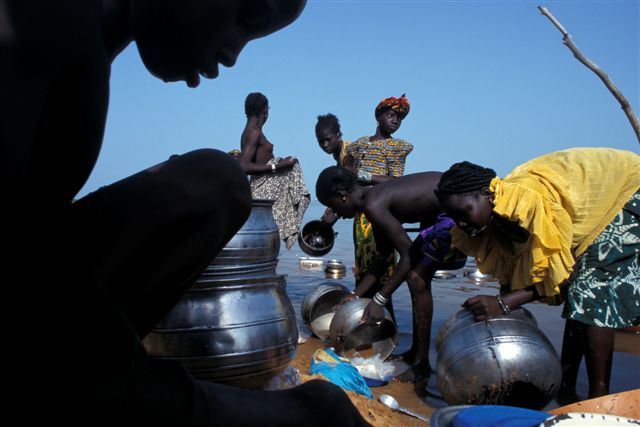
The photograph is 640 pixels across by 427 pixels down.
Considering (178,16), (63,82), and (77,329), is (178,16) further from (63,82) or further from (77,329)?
(77,329)

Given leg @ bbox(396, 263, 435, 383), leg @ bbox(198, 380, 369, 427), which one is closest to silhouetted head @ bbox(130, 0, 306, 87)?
leg @ bbox(198, 380, 369, 427)

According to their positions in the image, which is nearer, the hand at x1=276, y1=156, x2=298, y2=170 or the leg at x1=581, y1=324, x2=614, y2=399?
the leg at x1=581, y1=324, x2=614, y2=399

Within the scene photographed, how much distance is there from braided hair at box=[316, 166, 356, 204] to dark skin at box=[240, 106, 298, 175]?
1172mm

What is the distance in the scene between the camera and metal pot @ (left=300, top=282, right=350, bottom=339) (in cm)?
542

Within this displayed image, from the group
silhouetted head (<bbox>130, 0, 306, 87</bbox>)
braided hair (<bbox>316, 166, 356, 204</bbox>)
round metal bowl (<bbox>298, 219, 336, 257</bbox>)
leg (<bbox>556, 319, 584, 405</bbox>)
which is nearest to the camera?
silhouetted head (<bbox>130, 0, 306, 87</bbox>)

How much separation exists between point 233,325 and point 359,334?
2346 millimetres

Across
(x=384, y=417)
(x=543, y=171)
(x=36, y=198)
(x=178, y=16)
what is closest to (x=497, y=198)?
(x=543, y=171)

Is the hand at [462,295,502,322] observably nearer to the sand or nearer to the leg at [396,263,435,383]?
the sand

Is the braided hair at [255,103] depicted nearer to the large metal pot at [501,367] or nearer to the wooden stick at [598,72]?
the wooden stick at [598,72]

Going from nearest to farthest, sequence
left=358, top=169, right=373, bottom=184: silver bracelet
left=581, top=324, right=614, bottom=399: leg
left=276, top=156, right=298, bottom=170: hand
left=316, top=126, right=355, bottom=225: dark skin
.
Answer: left=581, top=324, right=614, bottom=399: leg → left=358, top=169, right=373, bottom=184: silver bracelet → left=276, top=156, right=298, bottom=170: hand → left=316, top=126, right=355, bottom=225: dark skin

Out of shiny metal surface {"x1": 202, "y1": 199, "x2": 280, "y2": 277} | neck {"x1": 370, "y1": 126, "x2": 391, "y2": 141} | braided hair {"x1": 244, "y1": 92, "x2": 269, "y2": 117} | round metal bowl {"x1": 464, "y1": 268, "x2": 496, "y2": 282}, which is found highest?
braided hair {"x1": 244, "y1": 92, "x2": 269, "y2": 117}

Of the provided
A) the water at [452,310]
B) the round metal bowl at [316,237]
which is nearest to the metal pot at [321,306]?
the water at [452,310]

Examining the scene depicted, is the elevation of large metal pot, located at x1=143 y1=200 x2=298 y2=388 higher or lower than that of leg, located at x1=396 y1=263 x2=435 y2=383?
higher

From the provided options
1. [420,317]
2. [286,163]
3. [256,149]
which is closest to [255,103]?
[256,149]
